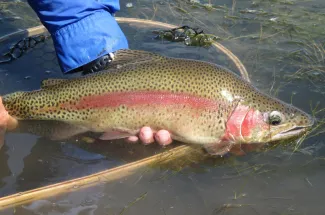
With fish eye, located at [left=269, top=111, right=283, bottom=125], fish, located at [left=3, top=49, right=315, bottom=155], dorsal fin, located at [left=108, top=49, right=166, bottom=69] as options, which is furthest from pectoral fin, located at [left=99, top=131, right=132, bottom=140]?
fish eye, located at [left=269, top=111, right=283, bottom=125]

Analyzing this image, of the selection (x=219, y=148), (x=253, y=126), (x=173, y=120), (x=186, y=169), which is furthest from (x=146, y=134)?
(x=253, y=126)

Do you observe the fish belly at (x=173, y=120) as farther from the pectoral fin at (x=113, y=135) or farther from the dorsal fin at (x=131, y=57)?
the dorsal fin at (x=131, y=57)

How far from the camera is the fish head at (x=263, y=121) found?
10.8ft

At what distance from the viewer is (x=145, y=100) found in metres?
3.35

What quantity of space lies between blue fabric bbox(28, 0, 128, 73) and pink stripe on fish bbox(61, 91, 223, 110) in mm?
579

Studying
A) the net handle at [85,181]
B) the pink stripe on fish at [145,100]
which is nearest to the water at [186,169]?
the net handle at [85,181]

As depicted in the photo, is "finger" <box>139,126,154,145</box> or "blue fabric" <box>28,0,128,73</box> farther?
"blue fabric" <box>28,0,128,73</box>

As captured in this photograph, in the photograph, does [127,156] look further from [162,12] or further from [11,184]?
[162,12]

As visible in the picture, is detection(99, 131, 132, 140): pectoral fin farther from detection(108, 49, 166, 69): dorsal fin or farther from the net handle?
detection(108, 49, 166, 69): dorsal fin

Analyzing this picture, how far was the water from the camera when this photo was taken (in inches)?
114

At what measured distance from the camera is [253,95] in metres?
3.37

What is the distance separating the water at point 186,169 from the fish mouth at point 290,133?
119mm

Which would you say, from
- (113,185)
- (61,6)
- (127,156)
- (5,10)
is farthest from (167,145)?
(5,10)

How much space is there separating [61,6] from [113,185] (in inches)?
69.7
